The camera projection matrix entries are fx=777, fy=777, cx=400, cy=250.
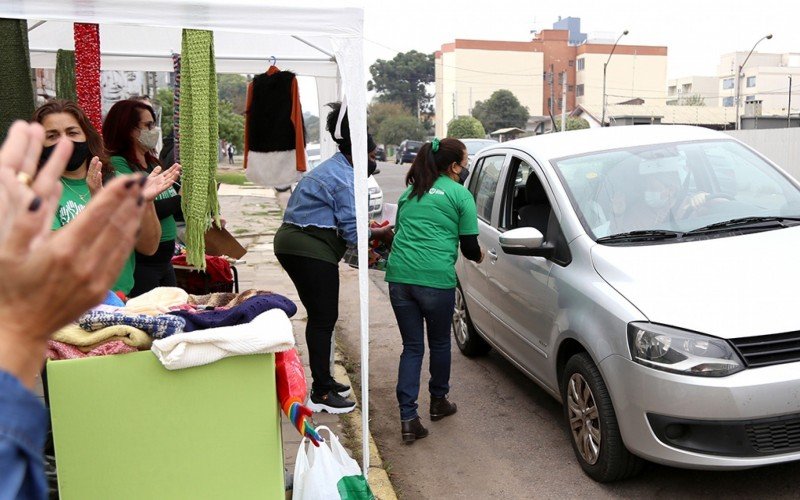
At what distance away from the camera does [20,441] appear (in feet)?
3.39

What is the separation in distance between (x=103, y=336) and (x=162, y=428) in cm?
43

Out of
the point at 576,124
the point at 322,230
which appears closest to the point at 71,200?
the point at 322,230

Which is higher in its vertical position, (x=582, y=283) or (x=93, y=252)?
(x=93, y=252)

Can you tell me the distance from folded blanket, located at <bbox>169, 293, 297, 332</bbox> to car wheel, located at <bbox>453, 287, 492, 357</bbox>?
3310mm

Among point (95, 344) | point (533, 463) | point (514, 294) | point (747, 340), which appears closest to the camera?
point (95, 344)

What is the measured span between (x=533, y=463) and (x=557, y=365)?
60 centimetres

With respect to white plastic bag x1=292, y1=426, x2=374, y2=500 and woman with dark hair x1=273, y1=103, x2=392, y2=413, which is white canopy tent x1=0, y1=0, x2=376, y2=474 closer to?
white plastic bag x1=292, y1=426, x2=374, y2=500

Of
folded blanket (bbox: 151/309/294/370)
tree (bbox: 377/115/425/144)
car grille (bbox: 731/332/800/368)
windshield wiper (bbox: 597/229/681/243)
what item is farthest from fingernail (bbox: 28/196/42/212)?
tree (bbox: 377/115/425/144)

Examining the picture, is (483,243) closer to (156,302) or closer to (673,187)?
(673,187)

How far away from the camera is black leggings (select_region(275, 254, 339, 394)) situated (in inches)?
198

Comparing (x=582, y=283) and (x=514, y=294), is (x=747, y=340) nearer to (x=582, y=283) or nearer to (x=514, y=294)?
(x=582, y=283)

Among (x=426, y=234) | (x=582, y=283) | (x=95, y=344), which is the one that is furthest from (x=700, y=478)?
(x=95, y=344)

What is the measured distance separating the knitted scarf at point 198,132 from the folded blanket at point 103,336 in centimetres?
117

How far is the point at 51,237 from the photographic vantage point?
108 cm
